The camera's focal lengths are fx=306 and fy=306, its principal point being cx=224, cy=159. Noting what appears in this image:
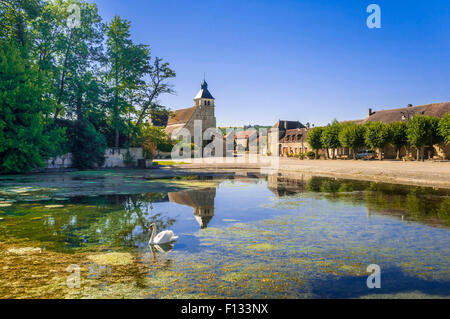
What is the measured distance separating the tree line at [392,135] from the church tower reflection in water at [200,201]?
40.2 metres

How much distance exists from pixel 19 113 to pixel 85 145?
738 centimetres

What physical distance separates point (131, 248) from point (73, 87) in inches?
1048

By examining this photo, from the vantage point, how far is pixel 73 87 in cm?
2875

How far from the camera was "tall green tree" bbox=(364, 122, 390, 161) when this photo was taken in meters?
48.7

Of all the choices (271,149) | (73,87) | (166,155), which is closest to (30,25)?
(73,87)

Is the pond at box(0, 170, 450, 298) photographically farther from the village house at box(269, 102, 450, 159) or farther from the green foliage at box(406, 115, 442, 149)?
the village house at box(269, 102, 450, 159)

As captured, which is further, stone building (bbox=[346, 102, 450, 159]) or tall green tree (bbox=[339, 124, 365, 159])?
tall green tree (bbox=[339, 124, 365, 159])

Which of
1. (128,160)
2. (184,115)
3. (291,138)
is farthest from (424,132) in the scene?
(184,115)

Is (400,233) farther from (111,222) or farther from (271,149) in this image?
(271,149)

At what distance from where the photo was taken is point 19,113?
21.9 metres

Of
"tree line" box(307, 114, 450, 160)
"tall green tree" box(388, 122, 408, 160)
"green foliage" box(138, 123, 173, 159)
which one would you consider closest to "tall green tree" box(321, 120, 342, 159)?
"tree line" box(307, 114, 450, 160)

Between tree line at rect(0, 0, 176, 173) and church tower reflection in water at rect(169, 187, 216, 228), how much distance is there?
14055mm

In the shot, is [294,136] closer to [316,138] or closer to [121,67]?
[316,138]

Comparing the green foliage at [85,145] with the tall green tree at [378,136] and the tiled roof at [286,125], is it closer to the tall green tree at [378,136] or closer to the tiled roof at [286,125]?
the tall green tree at [378,136]
